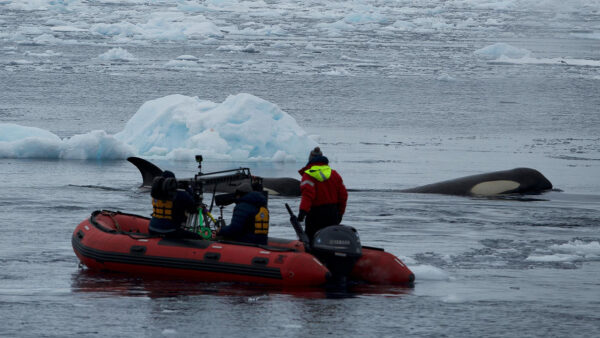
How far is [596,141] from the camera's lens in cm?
2964

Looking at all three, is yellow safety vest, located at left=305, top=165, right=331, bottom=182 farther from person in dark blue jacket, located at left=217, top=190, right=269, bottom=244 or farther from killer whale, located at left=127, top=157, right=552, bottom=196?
killer whale, located at left=127, top=157, right=552, bottom=196

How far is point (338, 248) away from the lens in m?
11.1

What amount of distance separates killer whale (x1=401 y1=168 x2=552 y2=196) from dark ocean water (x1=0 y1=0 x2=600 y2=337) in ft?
1.79

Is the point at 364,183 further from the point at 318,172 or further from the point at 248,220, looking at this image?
the point at 248,220

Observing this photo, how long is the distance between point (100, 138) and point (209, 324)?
1428 centimetres

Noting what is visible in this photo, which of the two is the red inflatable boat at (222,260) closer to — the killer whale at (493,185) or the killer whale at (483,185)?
the killer whale at (483,185)

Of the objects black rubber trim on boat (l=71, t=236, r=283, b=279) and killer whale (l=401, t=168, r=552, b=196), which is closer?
black rubber trim on boat (l=71, t=236, r=283, b=279)

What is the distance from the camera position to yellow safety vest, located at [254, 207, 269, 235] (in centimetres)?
1136

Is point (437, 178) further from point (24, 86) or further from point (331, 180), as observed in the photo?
point (24, 86)

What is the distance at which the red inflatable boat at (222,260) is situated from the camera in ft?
36.2

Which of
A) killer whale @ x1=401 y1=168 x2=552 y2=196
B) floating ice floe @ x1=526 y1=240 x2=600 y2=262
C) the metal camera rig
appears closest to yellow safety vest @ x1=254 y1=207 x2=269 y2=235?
the metal camera rig

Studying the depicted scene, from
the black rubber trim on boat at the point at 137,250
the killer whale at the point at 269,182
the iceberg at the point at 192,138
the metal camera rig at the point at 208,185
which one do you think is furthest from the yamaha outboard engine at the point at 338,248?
the iceberg at the point at 192,138

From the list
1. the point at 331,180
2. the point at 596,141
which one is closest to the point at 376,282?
the point at 331,180

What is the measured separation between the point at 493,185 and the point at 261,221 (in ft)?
33.8
